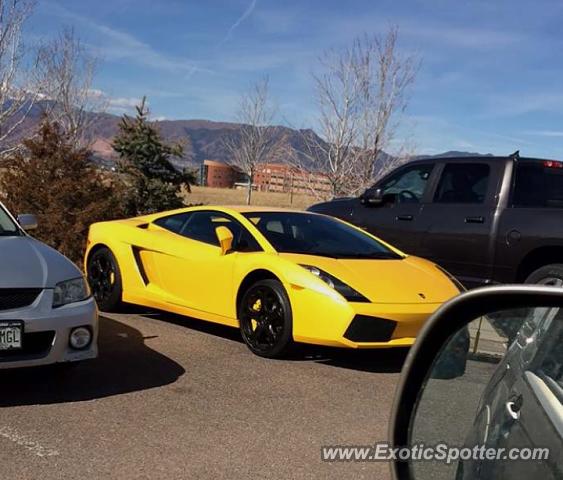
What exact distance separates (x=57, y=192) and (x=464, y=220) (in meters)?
6.14

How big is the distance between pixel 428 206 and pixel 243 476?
529cm

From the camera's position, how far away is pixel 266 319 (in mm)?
5543

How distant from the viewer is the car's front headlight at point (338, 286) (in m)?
5.17

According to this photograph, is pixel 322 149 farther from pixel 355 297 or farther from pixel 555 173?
pixel 355 297

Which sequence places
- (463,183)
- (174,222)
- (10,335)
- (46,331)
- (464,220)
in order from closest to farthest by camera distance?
1. (10,335)
2. (46,331)
3. (174,222)
4. (464,220)
5. (463,183)

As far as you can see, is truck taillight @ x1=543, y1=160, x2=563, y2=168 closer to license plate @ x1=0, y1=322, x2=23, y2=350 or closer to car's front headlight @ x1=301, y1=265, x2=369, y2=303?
car's front headlight @ x1=301, y1=265, x2=369, y2=303

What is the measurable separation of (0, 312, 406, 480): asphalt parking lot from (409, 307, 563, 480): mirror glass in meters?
1.88

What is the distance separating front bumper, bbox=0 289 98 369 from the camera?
4.13 metres

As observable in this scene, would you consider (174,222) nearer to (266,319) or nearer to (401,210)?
(266,319)

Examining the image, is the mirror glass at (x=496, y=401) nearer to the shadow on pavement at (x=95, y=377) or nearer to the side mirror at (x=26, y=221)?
the shadow on pavement at (x=95, y=377)

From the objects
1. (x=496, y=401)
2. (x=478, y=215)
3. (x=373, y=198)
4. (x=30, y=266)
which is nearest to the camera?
(x=496, y=401)

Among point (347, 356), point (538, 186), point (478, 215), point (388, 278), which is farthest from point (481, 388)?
point (538, 186)

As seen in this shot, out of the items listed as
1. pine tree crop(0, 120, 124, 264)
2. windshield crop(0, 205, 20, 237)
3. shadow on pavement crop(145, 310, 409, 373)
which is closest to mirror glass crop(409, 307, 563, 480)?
shadow on pavement crop(145, 310, 409, 373)

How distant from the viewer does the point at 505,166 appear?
7422mm
